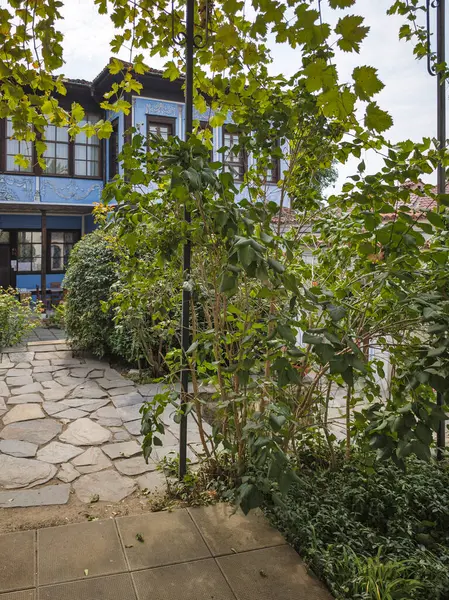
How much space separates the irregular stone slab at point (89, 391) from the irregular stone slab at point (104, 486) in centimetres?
196

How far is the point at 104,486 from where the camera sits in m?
3.36

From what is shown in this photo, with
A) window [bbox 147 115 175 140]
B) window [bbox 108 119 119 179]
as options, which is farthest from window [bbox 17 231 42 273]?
window [bbox 147 115 175 140]

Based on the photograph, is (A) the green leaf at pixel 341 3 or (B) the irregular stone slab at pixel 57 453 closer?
(A) the green leaf at pixel 341 3

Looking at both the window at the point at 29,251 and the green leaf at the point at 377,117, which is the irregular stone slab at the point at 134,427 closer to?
the green leaf at the point at 377,117

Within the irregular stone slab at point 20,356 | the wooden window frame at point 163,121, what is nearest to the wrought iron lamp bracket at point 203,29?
the irregular stone slab at point 20,356

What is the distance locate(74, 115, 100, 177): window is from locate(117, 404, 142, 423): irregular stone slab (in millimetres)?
9242

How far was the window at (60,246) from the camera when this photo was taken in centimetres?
1445

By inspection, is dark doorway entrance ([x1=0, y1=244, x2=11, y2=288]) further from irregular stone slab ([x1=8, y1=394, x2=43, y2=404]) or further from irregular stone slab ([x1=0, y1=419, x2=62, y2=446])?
irregular stone slab ([x1=0, y1=419, x2=62, y2=446])

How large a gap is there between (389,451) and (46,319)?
9590 millimetres

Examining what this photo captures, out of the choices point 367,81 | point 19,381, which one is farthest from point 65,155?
point 367,81

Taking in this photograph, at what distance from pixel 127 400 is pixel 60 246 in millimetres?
10350

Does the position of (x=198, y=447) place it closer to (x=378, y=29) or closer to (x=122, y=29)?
(x=122, y=29)

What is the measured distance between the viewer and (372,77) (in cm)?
172

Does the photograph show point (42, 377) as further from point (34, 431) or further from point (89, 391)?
point (34, 431)
